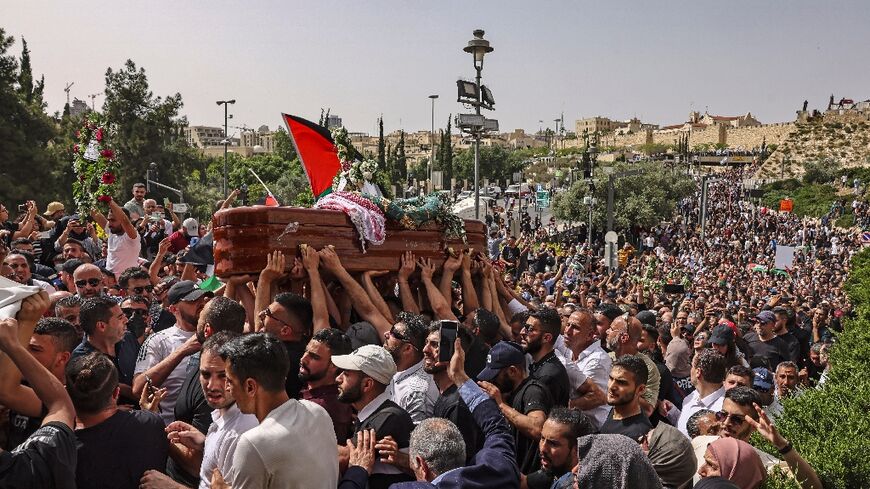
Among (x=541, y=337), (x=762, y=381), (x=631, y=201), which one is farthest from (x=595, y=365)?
(x=631, y=201)

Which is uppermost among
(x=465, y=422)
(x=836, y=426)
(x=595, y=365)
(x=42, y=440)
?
(x=42, y=440)

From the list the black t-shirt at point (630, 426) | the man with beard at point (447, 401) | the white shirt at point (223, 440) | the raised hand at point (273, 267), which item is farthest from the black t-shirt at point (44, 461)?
the black t-shirt at point (630, 426)

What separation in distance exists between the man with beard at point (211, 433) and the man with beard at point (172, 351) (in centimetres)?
41

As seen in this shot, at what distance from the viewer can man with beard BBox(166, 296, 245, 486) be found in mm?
3693

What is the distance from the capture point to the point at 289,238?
5.95 m

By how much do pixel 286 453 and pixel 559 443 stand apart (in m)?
1.59

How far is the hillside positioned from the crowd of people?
Answer: 105 m

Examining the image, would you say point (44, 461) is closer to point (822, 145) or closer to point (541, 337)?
point (541, 337)

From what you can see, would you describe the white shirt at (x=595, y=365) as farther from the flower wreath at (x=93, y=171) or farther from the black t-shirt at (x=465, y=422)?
the flower wreath at (x=93, y=171)

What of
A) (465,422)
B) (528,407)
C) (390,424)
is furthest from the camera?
(528,407)

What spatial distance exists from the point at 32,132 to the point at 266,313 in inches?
1241

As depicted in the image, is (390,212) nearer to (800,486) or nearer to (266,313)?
(266,313)

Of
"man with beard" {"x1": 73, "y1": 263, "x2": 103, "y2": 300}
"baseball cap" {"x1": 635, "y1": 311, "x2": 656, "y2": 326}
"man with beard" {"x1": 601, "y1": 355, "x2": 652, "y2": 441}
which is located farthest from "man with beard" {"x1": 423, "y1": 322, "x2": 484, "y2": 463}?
"baseball cap" {"x1": 635, "y1": 311, "x2": 656, "y2": 326}

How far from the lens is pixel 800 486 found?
451 centimetres
